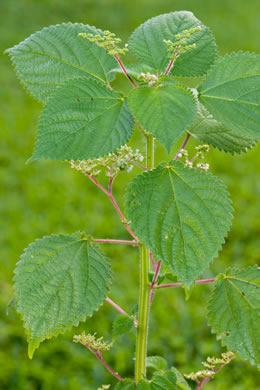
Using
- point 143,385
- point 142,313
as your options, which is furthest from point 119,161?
point 143,385

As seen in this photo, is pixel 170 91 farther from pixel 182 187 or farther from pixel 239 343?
pixel 239 343

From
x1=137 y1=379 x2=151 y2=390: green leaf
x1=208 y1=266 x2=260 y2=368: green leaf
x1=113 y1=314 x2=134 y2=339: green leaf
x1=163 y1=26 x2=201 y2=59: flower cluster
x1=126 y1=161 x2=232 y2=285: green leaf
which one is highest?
x1=163 y1=26 x2=201 y2=59: flower cluster

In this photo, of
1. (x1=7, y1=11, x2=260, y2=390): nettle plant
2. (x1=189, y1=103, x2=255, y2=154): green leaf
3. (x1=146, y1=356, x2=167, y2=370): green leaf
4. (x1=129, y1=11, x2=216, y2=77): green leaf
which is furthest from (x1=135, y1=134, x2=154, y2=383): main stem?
(x1=129, y1=11, x2=216, y2=77): green leaf

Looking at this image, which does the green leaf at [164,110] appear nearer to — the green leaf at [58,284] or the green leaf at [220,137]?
the green leaf at [220,137]

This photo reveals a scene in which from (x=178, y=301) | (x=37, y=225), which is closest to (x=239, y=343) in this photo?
(x=178, y=301)

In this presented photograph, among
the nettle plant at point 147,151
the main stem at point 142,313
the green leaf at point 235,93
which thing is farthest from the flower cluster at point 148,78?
the main stem at point 142,313

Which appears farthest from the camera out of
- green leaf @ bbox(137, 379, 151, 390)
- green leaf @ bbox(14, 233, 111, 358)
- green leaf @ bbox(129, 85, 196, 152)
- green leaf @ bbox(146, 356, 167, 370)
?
green leaf @ bbox(146, 356, 167, 370)

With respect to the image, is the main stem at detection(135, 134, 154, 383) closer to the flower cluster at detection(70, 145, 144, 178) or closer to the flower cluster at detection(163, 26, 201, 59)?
the flower cluster at detection(70, 145, 144, 178)

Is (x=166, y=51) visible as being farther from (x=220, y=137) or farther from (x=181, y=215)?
(x=181, y=215)

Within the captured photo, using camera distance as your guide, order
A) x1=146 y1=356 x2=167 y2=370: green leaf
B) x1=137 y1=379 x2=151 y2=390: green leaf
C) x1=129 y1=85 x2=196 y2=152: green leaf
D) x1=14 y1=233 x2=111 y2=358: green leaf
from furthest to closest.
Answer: x1=146 y1=356 x2=167 y2=370: green leaf → x1=137 y1=379 x2=151 y2=390: green leaf → x1=14 y1=233 x2=111 y2=358: green leaf → x1=129 y1=85 x2=196 y2=152: green leaf
